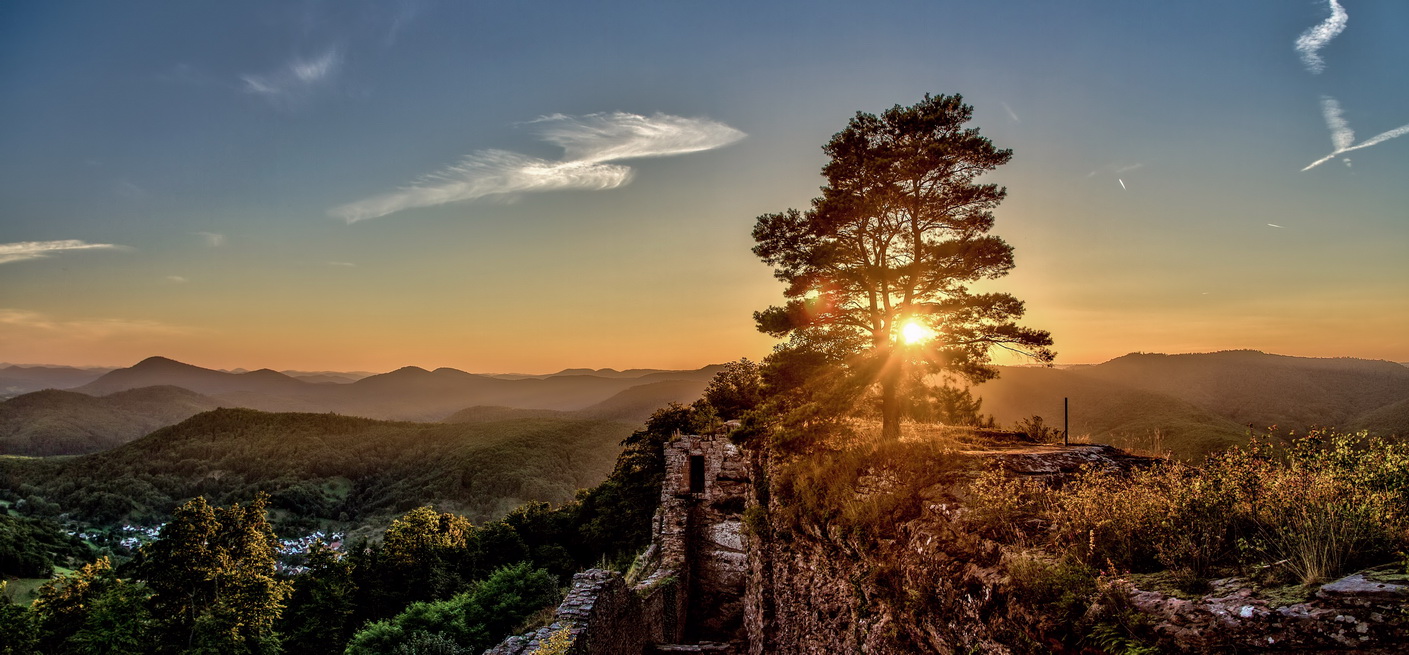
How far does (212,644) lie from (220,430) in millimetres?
150607

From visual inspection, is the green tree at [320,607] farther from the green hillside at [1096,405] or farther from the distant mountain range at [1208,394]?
the green hillside at [1096,405]

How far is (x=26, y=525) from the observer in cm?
6919

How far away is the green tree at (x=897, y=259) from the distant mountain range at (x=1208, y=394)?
1098 cm

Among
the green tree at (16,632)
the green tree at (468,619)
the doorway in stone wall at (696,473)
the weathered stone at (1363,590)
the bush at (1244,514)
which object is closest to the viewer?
the weathered stone at (1363,590)

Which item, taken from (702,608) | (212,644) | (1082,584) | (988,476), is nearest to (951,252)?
(988,476)

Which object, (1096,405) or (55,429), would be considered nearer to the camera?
(1096,405)

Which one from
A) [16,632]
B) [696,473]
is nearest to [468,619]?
[696,473]

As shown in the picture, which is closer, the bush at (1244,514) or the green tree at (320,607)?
the bush at (1244,514)

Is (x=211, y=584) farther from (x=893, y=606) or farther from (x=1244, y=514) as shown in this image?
(x=1244, y=514)

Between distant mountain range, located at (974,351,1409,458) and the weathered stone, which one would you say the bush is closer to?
the weathered stone

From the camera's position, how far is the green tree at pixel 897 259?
37.0 feet

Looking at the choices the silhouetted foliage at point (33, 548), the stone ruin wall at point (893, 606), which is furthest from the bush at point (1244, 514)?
the silhouetted foliage at point (33, 548)

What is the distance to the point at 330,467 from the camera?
12562 centimetres

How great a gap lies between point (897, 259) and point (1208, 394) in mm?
36532
